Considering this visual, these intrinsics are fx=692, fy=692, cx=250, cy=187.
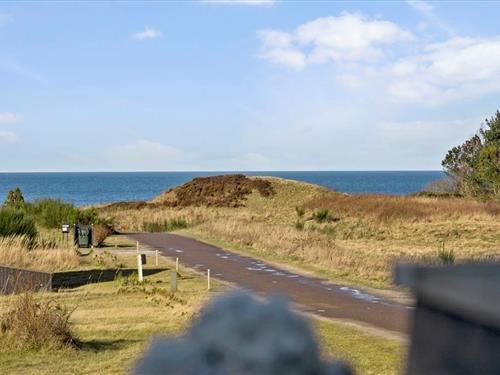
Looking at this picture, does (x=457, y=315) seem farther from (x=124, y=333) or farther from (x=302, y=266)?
(x=302, y=266)

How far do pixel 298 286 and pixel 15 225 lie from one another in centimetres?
1084

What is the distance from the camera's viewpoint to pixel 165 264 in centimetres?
2167

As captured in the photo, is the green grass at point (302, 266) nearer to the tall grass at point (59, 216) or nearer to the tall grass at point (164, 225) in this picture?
the tall grass at point (59, 216)

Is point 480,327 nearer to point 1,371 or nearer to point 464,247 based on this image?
point 1,371

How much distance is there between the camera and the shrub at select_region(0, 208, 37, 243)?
22.6 metres

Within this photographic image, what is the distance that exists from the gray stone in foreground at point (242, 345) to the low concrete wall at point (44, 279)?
13078 millimetres

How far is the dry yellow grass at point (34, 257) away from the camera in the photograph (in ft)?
59.6

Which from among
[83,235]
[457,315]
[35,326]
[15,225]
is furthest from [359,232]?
[457,315]

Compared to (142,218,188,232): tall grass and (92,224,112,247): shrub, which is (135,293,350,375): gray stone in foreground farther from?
(142,218,188,232): tall grass

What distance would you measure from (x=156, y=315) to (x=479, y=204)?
31.6 m

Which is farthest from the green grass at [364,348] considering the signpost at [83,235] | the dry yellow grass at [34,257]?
the signpost at [83,235]

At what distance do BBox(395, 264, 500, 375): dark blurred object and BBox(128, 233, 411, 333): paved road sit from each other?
270 inches

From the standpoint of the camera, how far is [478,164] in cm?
4747

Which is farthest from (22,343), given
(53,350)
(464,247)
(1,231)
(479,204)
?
(479,204)
